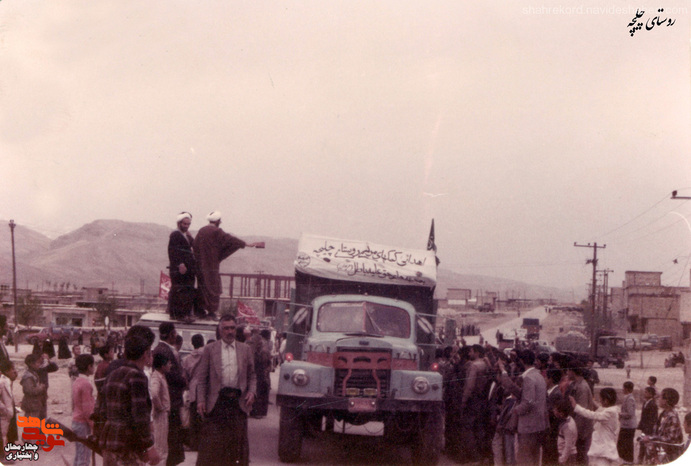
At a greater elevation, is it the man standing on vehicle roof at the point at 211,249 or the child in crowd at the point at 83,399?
the man standing on vehicle roof at the point at 211,249

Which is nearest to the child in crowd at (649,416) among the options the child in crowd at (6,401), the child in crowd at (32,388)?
the child in crowd at (6,401)

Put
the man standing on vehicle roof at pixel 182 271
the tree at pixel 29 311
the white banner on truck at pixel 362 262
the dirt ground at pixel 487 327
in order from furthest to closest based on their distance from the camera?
the tree at pixel 29 311 < the white banner on truck at pixel 362 262 < the man standing on vehicle roof at pixel 182 271 < the dirt ground at pixel 487 327

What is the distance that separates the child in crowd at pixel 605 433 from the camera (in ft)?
24.3

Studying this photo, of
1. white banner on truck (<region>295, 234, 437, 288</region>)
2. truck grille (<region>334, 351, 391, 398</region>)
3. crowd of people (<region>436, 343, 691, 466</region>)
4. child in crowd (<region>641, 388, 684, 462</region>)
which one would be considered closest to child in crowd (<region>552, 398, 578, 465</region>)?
crowd of people (<region>436, 343, 691, 466</region>)

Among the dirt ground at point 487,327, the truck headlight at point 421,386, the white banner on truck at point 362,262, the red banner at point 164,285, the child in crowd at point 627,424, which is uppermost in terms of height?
the white banner on truck at point 362,262

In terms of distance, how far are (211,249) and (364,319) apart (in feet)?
8.87

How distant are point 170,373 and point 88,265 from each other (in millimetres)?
38747

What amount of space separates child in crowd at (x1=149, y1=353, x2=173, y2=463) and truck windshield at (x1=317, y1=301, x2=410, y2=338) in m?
3.80

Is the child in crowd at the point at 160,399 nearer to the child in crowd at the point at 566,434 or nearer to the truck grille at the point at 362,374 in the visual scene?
the truck grille at the point at 362,374

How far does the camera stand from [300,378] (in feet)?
31.8

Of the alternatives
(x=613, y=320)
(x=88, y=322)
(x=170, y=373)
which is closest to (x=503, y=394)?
(x=170, y=373)

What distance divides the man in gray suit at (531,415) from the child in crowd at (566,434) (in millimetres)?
353

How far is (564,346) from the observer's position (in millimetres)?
35312

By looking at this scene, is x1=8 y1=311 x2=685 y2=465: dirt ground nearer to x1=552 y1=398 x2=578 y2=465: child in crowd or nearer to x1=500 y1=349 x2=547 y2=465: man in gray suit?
x1=500 y1=349 x2=547 y2=465: man in gray suit
